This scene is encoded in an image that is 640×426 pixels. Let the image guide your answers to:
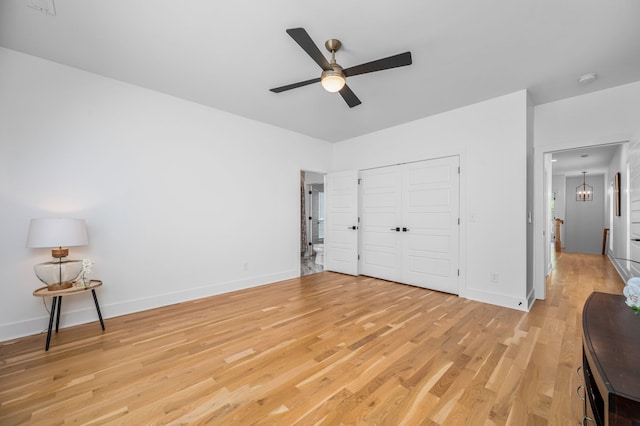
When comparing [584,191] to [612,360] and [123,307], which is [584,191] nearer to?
[612,360]

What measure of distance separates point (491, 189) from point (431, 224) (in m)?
0.97

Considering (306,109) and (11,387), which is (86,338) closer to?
(11,387)

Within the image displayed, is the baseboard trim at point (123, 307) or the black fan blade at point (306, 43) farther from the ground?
the black fan blade at point (306, 43)

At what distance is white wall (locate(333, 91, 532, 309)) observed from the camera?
326 centimetres

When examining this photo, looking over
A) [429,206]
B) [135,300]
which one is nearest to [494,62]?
[429,206]

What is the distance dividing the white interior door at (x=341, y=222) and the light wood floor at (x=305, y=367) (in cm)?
184

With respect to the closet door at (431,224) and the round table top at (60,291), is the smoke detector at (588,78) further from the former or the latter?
the round table top at (60,291)

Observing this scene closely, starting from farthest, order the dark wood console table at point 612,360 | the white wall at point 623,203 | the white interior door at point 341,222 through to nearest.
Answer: the white interior door at point 341,222 < the white wall at point 623,203 < the dark wood console table at point 612,360

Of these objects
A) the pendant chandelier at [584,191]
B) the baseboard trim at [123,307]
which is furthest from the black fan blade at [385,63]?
the pendant chandelier at [584,191]

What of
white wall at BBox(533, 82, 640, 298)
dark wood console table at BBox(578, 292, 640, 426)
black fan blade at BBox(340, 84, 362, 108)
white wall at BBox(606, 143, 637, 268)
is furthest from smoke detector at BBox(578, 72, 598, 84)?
dark wood console table at BBox(578, 292, 640, 426)

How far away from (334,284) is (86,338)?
10.5 ft

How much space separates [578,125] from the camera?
3.34 meters

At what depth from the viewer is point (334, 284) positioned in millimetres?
4465

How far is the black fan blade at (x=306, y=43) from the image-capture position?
6.03 feet
